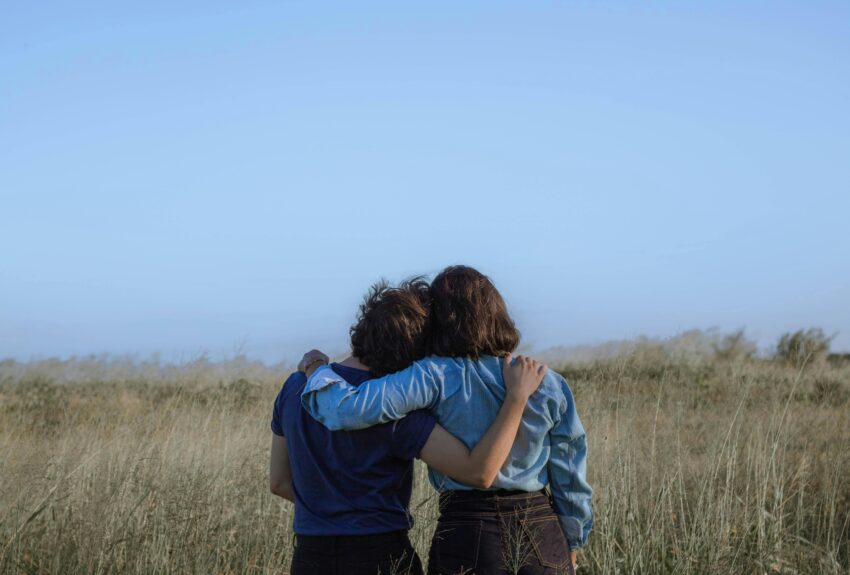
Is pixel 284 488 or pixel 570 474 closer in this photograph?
pixel 570 474

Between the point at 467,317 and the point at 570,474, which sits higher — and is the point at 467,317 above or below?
above

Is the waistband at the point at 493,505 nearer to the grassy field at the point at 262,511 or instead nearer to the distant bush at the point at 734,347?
the grassy field at the point at 262,511

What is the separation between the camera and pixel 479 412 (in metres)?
3.14

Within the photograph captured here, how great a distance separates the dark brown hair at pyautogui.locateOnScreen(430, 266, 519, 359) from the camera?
312 cm

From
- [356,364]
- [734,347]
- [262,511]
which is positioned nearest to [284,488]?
[356,364]

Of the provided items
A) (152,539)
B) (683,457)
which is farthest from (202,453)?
(683,457)

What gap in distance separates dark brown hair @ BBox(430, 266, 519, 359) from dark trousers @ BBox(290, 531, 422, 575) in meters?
0.67

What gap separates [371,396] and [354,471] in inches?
13.0

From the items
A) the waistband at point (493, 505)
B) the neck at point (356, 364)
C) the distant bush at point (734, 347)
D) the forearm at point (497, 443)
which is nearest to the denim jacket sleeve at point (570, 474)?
the waistband at point (493, 505)

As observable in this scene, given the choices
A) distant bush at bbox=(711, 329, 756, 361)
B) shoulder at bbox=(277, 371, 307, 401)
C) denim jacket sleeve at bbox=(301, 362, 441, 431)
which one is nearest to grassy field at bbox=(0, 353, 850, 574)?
shoulder at bbox=(277, 371, 307, 401)

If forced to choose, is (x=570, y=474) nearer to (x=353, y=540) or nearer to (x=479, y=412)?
(x=479, y=412)

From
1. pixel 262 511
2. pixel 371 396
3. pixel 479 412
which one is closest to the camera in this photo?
pixel 371 396

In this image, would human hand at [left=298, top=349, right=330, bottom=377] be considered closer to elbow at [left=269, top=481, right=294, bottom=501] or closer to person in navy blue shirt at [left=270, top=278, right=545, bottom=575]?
person in navy blue shirt at [left=270, top=278, right=545, bottom=575]

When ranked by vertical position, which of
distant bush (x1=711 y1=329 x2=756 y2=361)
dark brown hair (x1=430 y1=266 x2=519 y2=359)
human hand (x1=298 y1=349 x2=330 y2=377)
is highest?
dark brown hair (x1=430 y1=266 x2=519 y2=359)
